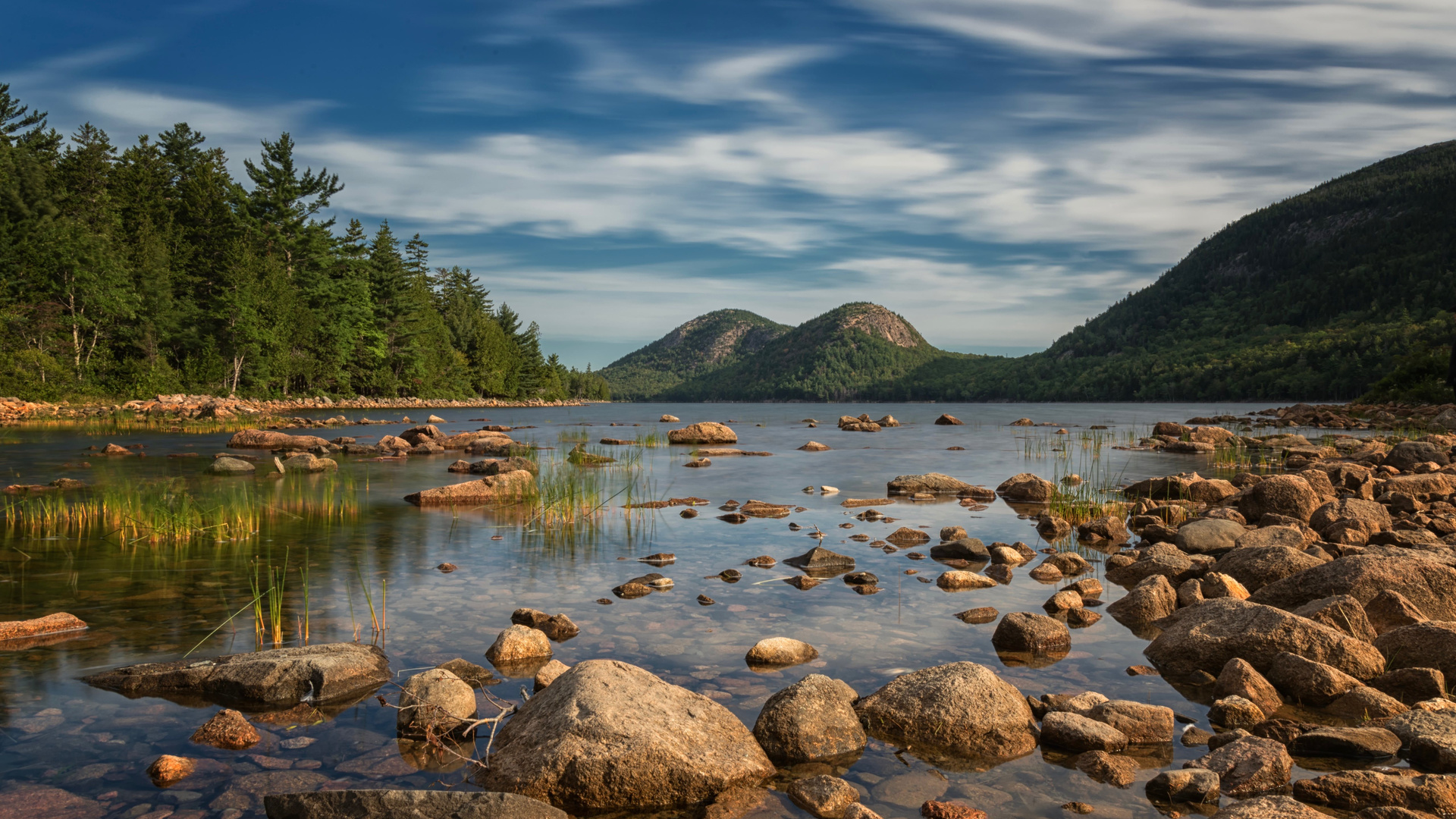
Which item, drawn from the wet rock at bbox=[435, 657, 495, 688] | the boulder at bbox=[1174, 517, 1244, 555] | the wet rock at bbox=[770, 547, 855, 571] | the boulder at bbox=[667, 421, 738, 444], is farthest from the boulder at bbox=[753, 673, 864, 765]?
the boulder at bbox=[667, 421, 738, 444]

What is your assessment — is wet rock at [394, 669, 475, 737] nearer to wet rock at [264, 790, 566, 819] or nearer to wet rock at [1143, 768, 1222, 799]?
wet rock at [264, 790, 566, 819]

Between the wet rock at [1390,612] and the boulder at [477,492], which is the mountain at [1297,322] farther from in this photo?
the boulder at [477,492]

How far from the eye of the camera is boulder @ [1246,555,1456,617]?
7.96 m

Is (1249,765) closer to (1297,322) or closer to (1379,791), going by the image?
(1379,791)

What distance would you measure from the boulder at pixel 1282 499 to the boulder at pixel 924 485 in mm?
6554

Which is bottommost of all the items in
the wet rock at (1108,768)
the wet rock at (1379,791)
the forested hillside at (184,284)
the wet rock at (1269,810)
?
the wet rock at (1108,768)

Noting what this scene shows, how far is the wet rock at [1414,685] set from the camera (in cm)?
609

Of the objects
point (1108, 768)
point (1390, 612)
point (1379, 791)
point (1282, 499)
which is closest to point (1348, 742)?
point (1379, 791)

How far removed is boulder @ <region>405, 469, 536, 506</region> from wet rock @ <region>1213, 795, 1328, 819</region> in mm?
15723

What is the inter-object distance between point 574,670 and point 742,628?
9.87 ft

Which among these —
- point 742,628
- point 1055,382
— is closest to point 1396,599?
point 742,628

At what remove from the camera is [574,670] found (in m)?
5.83

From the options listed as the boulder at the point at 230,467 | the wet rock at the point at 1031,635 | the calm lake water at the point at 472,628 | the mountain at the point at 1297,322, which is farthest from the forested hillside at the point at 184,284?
the mountain at the point at 1297,322

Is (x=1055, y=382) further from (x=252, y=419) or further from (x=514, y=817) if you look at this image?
(x=514, y=817)
